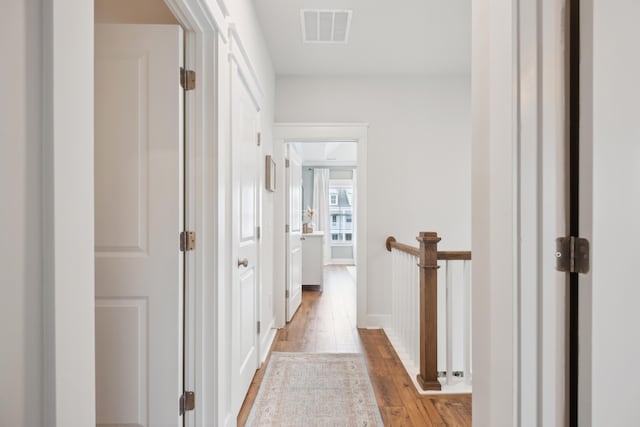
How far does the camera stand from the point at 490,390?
1.10m

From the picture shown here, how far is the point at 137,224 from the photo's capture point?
1.57m

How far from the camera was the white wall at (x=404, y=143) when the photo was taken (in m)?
3.98

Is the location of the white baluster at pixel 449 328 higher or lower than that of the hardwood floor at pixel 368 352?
higher

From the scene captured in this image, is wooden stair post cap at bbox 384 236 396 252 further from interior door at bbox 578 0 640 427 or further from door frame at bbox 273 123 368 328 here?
interior door at bbox 578 0 640 427

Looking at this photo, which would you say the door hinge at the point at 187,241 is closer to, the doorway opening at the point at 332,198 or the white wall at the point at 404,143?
the white wall at the point at 404,143

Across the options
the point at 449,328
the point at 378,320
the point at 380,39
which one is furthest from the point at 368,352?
the point at 380,39

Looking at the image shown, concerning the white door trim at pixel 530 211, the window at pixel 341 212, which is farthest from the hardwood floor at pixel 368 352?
the window at pixel 341 212

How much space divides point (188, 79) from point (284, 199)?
237cm

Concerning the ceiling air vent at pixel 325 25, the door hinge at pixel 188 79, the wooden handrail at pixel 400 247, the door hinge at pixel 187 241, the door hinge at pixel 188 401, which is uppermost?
the ceiling air vent at pixel 325 25

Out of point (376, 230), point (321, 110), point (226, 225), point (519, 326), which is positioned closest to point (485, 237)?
point (519, 326)

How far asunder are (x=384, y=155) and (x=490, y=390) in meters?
3.13

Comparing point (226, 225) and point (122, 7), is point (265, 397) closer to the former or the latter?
point (226, 225)

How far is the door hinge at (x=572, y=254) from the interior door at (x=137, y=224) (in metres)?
1.35

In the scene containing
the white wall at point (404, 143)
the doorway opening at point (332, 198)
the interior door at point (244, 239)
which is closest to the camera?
the interior door at point (244, 239)
